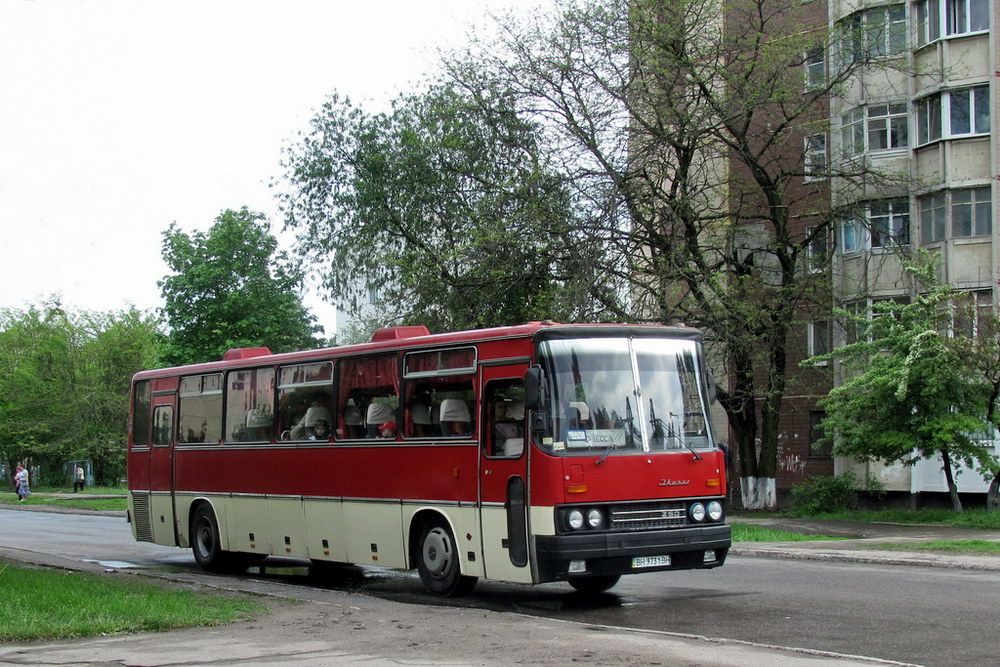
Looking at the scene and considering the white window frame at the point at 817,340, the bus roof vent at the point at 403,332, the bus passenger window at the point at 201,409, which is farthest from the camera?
the white window frame at the point at 817,340

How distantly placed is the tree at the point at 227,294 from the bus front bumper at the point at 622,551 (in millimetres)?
38346

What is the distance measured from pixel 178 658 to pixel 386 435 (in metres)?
5.85

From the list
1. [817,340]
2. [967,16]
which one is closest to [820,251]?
[817,340]

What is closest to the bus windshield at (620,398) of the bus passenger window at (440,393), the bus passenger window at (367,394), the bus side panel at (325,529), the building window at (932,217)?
the bus passenger window at (440,393)

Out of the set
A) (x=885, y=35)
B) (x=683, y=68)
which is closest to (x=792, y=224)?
(x=885, y=35)

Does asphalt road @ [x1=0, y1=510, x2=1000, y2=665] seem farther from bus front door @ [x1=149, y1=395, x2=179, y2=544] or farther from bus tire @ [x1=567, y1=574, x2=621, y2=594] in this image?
bus front door @ [x1=149, y1=395, x2=179, y2=544]

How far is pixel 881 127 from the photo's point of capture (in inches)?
1473

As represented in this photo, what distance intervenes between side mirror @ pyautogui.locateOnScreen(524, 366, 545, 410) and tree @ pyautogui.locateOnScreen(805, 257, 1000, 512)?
50.4 feet

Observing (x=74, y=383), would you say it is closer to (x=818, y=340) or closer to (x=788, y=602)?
(x=818, y=340)

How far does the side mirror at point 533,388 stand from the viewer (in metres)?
12.4

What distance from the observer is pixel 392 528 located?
49.2ft

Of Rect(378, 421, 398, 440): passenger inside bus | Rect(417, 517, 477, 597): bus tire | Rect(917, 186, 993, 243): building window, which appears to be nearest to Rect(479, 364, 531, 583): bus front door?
Rect(417, 517, 477, 597): bus tire

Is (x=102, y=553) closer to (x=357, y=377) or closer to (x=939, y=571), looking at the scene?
(x=357, y=377)

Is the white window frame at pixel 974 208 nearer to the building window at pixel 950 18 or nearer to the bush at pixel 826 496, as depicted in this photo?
the building window at pixel 950 18
